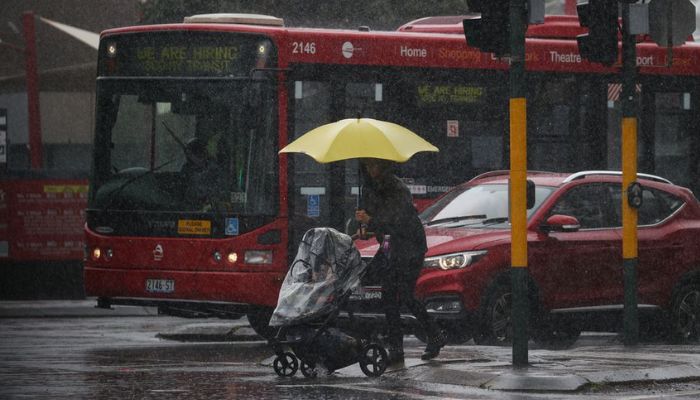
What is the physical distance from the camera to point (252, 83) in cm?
1734

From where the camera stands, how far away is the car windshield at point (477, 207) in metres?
16.4

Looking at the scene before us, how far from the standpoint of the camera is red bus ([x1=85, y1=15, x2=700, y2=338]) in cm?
1706

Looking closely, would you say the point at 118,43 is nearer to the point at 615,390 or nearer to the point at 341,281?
the point at 341,281

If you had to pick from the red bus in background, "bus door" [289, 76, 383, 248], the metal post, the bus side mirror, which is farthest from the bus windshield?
the metal post

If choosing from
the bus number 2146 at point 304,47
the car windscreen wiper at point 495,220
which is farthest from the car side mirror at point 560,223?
the bus number 2146 at point 304,47

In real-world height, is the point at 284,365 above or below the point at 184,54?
below

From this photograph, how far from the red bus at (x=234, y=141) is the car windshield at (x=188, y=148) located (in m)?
0.01

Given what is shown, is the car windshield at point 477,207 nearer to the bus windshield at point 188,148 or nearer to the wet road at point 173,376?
the wet road at point 173,376

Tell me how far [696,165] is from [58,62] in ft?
104

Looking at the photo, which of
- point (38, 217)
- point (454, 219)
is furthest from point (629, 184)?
point (38, 217)

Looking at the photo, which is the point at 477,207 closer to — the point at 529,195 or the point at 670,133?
the point at 529,195

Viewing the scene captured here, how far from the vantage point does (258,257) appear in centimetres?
1700

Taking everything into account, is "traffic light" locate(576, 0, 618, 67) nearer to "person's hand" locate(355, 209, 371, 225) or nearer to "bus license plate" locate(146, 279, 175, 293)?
"person's hand" locate(355, 209, 371, 225)

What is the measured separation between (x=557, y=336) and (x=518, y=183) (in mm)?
5504
